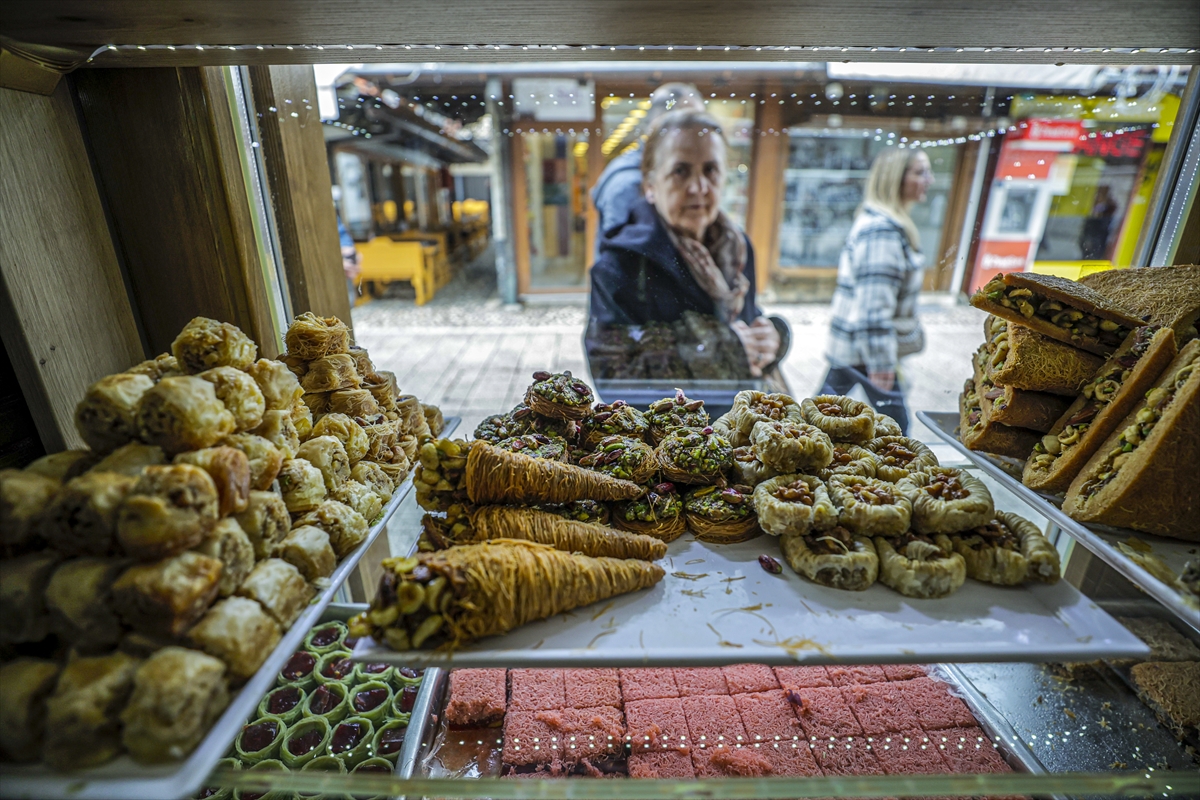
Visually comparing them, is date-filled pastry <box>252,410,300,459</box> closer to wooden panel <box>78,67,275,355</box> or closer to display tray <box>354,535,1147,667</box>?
display tray <box>354,535,1147,667</box>

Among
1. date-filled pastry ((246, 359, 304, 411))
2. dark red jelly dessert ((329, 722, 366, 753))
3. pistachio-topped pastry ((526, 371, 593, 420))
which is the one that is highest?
date-filled pastry ((246, 359, 304, 411))

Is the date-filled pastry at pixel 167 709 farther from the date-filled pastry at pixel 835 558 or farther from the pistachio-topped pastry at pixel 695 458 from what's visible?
the date-filled pastry at pixel 835 558

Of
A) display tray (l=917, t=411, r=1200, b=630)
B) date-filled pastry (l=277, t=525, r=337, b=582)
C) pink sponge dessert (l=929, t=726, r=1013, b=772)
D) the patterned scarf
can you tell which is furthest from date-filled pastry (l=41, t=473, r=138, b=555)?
the patterned scarf

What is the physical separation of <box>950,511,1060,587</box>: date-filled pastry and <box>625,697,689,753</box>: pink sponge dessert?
3.19 ft

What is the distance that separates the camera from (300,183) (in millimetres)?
1884

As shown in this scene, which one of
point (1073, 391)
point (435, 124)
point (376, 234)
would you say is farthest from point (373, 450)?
point (376, 234)

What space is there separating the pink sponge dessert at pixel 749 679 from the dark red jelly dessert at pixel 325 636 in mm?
1544

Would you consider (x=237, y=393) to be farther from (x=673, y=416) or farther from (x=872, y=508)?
(x=872, y=508)

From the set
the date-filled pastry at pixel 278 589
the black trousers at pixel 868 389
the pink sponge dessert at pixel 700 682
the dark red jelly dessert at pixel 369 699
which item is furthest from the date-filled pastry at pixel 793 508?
the black trousers at pixel 868 389

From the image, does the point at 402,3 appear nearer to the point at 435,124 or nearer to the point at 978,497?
the point at 978,497

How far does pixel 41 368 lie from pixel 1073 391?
2.74 metres

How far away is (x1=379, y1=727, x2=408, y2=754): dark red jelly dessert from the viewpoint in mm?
1742

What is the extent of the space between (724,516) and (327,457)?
1038 mm

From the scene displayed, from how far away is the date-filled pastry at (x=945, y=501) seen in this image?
51.1 inches
